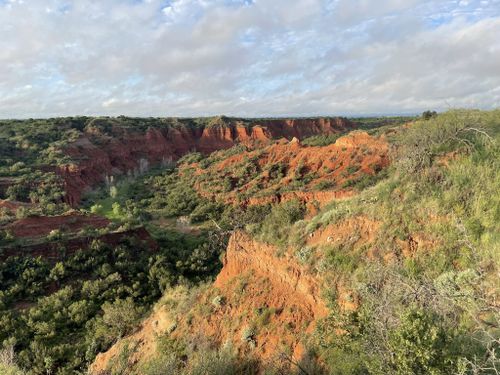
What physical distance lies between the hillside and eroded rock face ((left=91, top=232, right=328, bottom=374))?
47 millimetres

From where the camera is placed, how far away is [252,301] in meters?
11.5

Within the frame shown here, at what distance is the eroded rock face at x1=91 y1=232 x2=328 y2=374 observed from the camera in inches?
393

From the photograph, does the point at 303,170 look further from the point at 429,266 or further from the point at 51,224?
the point at 429,266

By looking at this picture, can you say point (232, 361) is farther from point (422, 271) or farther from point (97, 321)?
point (97, 321)

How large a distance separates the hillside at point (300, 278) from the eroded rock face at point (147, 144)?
21.6 meters

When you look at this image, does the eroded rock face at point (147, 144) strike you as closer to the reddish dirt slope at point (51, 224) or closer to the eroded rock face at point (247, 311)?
the reddish dirt slope at point (51, 224)

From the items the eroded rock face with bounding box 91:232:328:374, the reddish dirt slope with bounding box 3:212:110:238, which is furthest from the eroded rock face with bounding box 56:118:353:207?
the eroded rock face with bounding box 91:232:328:374

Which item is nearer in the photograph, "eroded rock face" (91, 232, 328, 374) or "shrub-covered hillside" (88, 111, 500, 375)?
"shrub-covered hillside" (88, 111, 500, 375)

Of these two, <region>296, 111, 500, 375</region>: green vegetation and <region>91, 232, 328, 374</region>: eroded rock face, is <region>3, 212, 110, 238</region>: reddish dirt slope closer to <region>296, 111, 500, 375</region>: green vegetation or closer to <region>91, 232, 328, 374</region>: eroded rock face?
<region>91, 232, 328, 374</region>: eroded rock face

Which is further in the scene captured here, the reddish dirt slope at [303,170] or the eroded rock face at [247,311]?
the reddish dirt slope at [303,170]

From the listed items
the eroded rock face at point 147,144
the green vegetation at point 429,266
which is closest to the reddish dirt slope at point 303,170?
the green vegetation at point 429,266

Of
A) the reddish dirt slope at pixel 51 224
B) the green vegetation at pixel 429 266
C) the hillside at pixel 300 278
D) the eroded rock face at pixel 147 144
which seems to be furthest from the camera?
the eroded rock face at pixel 147 144

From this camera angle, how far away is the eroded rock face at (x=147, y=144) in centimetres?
4952

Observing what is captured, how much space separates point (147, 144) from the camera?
6806 cm
